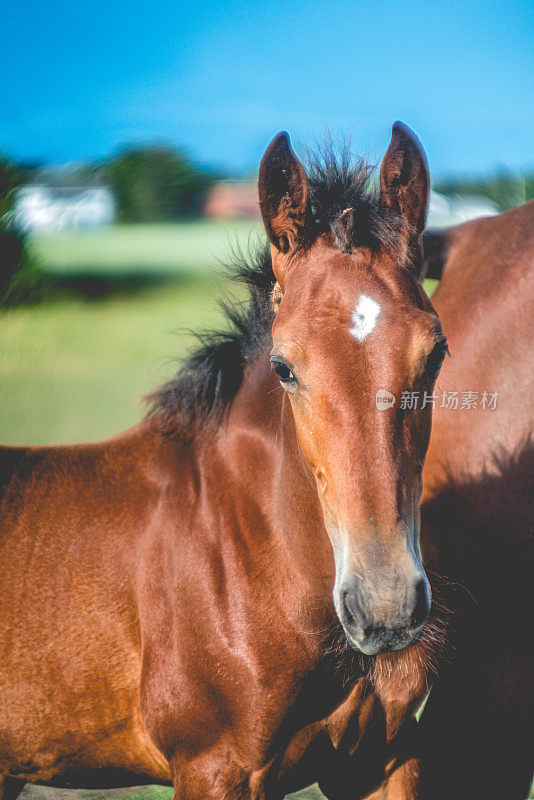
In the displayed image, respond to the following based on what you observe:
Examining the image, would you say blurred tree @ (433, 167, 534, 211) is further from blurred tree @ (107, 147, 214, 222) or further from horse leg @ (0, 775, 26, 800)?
horse leg @ (0, 775, 26, 800)

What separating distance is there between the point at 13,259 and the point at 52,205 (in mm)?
624

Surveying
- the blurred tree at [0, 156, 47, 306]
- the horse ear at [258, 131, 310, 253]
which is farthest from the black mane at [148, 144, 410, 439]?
the blurred tree at [0, 156, 47, 306]

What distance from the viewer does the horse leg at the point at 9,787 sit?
8.94 ft

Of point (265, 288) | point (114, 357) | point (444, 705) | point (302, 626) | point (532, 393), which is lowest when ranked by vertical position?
point (114, 357)

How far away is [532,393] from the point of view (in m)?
2.51

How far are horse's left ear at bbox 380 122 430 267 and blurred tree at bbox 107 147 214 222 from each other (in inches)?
134

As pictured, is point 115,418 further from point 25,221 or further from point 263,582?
point 263,582

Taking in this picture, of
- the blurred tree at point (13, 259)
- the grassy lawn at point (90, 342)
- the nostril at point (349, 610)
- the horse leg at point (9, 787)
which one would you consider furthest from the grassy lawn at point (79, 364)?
the nostril at point (349, 610)

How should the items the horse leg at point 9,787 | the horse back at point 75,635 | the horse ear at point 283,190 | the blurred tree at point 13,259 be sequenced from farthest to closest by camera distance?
the blurred tree at point 13,259
the horse leg at point 9,787
the horse back at point 75,635
the horse ear at point 283,190

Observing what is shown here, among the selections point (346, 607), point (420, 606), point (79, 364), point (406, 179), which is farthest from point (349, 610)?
point (79, 364)

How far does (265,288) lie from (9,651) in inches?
66.1

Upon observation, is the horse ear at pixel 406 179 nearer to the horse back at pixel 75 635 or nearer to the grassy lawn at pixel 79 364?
the horse back at pixel 75 635

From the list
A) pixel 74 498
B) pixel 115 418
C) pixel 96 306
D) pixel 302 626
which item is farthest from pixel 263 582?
pixel 96 306

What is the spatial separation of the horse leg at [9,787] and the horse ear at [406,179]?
2637 mm
